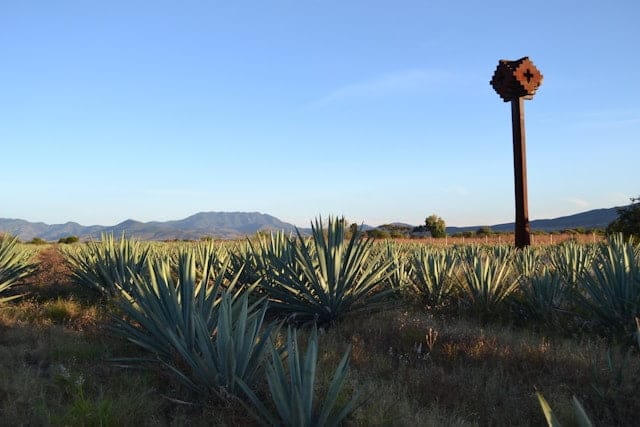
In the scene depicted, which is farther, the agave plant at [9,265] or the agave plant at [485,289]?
the agave plant at [9,265]

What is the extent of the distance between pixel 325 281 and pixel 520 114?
11836mm

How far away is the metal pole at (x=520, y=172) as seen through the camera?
1572 centimetres

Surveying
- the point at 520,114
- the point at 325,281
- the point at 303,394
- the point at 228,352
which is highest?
the point at 520,114

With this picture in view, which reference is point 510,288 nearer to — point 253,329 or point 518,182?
point 253,329

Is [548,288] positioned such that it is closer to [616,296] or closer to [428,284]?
[616,296]

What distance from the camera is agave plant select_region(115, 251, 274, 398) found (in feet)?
13.1

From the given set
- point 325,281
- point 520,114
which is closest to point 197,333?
point 325,281

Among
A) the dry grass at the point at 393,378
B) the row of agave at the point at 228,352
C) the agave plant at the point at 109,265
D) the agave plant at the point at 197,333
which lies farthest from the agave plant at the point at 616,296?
the agave plant at the point at 109,265

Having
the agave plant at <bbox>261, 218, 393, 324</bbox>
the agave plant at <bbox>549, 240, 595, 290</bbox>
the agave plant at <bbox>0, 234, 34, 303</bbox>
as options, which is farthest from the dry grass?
the agave plant at <bbox>0, 234, 34, 303</bbox>

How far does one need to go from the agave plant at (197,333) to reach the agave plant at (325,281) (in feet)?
5.13

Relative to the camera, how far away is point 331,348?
5484mm

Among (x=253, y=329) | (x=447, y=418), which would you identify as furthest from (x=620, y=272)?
(x=253, y=329)

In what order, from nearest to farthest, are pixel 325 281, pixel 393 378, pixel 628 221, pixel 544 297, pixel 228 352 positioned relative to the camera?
pixel 228 352 < pixel 393 378 < pixel 325 281 < pixel 544 297 < pixel 628 221

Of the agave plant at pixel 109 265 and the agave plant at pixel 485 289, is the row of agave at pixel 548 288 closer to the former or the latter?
the agave plant at pixel 485 289
